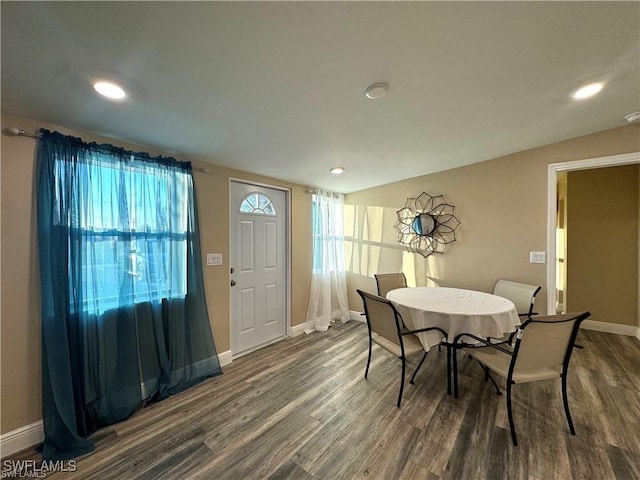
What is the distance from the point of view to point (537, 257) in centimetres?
273

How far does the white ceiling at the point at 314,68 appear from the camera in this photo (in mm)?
1027

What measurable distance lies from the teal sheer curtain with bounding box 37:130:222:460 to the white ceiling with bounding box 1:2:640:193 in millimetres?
326

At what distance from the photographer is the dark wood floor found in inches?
57.6

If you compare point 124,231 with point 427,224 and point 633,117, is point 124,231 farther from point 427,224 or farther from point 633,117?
point 633,117

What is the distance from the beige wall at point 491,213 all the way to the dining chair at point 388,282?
1.27 feet

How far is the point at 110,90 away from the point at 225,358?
2552 millimetres

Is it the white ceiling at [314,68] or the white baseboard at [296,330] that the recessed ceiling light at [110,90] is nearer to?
the white ceiling at [314,68]

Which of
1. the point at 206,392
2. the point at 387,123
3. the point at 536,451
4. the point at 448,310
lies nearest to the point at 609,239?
the point at 448,310

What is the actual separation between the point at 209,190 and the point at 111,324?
1.45 metres

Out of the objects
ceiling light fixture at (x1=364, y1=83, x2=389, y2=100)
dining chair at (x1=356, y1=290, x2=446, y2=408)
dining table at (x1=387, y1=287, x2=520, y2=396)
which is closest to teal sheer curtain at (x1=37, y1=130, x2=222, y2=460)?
dining chair at (x1=356, y1=290, x2=446, y2=408)

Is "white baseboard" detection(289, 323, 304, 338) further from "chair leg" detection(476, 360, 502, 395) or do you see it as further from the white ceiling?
the white ceiling

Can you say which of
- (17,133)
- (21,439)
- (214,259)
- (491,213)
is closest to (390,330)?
(214,259)

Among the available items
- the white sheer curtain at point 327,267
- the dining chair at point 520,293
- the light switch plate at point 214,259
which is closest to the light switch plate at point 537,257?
the dining chair at point 520,293

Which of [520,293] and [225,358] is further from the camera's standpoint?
[225,358]
